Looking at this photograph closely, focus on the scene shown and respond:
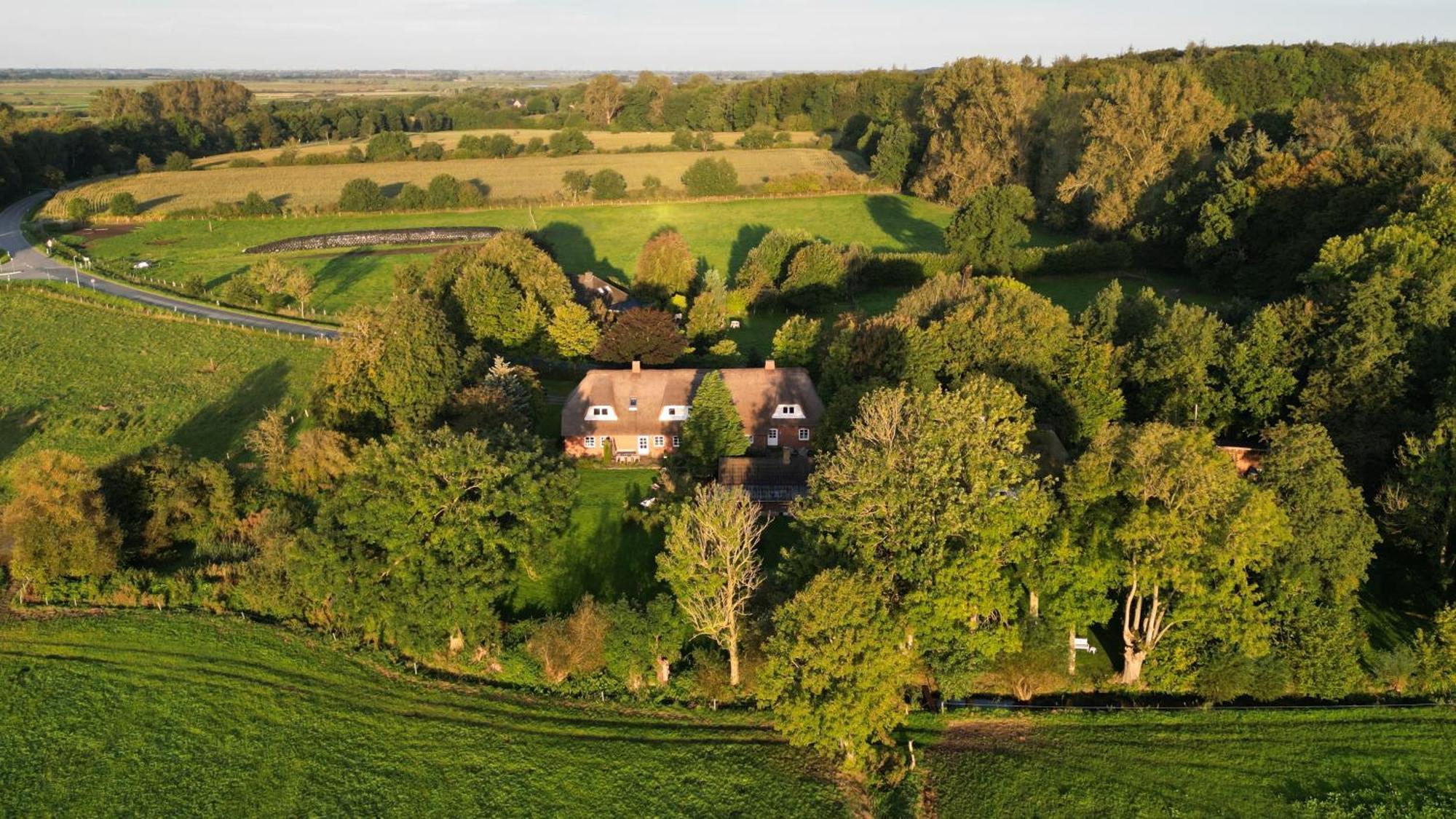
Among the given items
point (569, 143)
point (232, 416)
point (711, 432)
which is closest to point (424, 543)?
point (711, 432)

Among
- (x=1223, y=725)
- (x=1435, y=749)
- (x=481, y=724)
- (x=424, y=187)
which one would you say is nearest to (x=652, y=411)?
(x=481, y=724)

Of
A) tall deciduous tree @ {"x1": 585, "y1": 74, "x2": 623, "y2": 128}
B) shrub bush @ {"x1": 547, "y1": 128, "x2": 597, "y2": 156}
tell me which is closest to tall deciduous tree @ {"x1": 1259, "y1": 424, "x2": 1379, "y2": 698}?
shrub bush @ {"x1": 547, "y1": 128, "x2": 597, "y2": 156}

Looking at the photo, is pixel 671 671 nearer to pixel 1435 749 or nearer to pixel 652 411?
pixel 652 411

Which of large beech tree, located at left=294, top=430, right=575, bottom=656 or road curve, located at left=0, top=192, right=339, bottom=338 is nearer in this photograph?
large beech tree, located at left=294, top=430, right=575, bottom=656

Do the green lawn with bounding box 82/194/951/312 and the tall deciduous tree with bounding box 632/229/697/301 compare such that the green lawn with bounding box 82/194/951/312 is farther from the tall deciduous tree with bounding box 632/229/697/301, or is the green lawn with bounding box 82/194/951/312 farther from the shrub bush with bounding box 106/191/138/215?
the tall deciduous tree with bounding box 632/229/697/301

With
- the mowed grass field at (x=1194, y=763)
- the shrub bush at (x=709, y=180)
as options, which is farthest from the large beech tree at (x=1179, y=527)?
the shrub bush at (x=709, y=180)

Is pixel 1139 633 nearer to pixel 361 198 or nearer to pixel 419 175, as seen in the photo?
pixel 361 198
